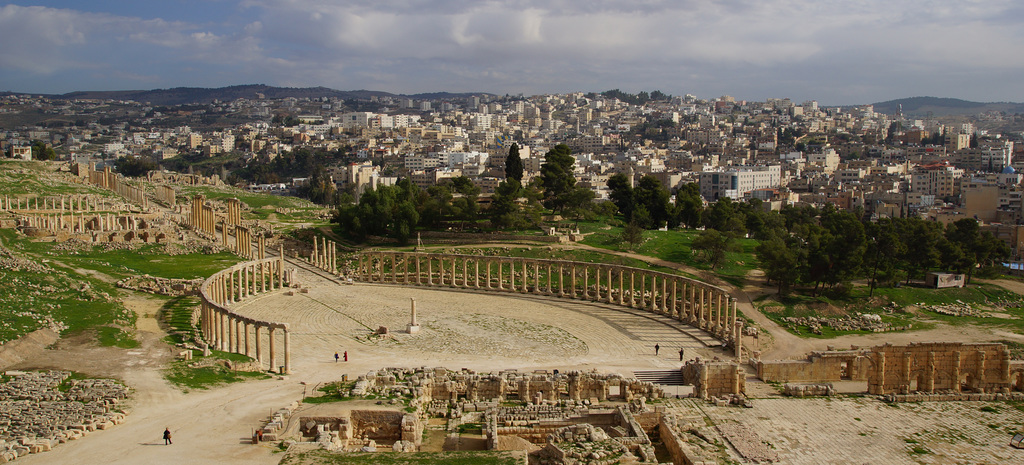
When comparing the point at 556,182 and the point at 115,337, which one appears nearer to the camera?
the point at 115,337

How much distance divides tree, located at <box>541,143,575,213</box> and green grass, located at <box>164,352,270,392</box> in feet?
158

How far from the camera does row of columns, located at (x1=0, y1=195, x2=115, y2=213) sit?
237 ft

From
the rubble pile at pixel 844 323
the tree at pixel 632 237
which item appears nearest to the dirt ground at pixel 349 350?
the rubble pile at pixel 844 323

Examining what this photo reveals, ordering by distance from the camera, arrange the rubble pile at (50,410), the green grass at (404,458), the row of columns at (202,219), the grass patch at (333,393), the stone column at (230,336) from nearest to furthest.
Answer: the green grass at (404,458) → the rubble pile at (50,410) → the grass patch at (333,393) → the stone column at (230,336) → the row of columns at (202,219)

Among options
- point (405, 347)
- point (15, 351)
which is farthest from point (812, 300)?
point (15, 351)

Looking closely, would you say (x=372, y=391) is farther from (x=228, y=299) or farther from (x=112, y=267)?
(x=112, y=267)

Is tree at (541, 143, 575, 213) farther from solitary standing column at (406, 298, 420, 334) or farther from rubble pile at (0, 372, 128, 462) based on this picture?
rubble pile at (0, 372, 128, 462)

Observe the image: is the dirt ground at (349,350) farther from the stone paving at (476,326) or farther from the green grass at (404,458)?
the green grass at (404,458)

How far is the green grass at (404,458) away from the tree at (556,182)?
55302 millimetres

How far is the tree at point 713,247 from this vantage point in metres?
60.2

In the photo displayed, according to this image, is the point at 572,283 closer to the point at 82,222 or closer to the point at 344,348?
the point at 344,348

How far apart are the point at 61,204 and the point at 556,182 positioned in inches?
1800

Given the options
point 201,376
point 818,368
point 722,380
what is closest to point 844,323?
point 818,368

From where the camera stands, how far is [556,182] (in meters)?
79.9
